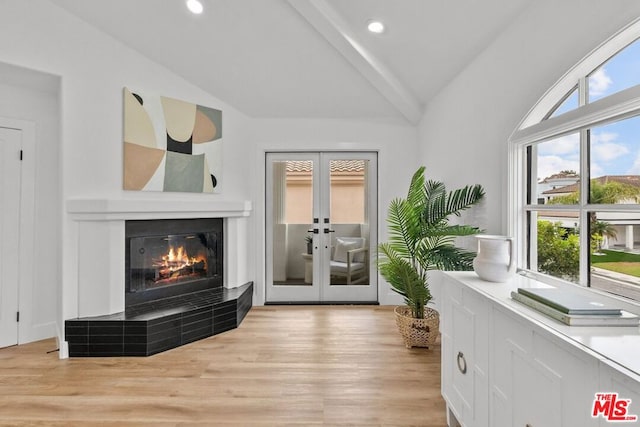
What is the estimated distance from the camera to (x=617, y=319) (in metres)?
1.02

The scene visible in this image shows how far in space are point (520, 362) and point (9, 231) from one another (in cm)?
378

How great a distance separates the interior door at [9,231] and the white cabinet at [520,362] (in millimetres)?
3519

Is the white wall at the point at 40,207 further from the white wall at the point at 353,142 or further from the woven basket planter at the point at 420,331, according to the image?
the woven basket planter at the point at 420,331

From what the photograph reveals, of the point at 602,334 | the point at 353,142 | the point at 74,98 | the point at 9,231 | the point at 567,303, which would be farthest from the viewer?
the point at 353,142

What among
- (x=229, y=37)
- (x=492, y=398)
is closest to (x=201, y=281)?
(x=229, y=37)

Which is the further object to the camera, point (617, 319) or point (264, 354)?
point (264, 354)

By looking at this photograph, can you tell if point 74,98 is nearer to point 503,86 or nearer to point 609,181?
point 503,86

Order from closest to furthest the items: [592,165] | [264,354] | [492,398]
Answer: [492,398] → [592,165] → [264,354]

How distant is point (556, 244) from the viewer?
1.69 metres

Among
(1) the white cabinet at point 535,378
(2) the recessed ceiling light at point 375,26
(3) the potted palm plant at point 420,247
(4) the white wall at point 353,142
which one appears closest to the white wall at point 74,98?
(4) the white wall at point 353,142

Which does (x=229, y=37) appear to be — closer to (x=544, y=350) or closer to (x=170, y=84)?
(x=170, y=84)

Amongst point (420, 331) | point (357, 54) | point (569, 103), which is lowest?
point (420, 331)

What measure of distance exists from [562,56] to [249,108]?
2.93 metres

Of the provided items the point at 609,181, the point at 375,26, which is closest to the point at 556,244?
the point at 609,181
